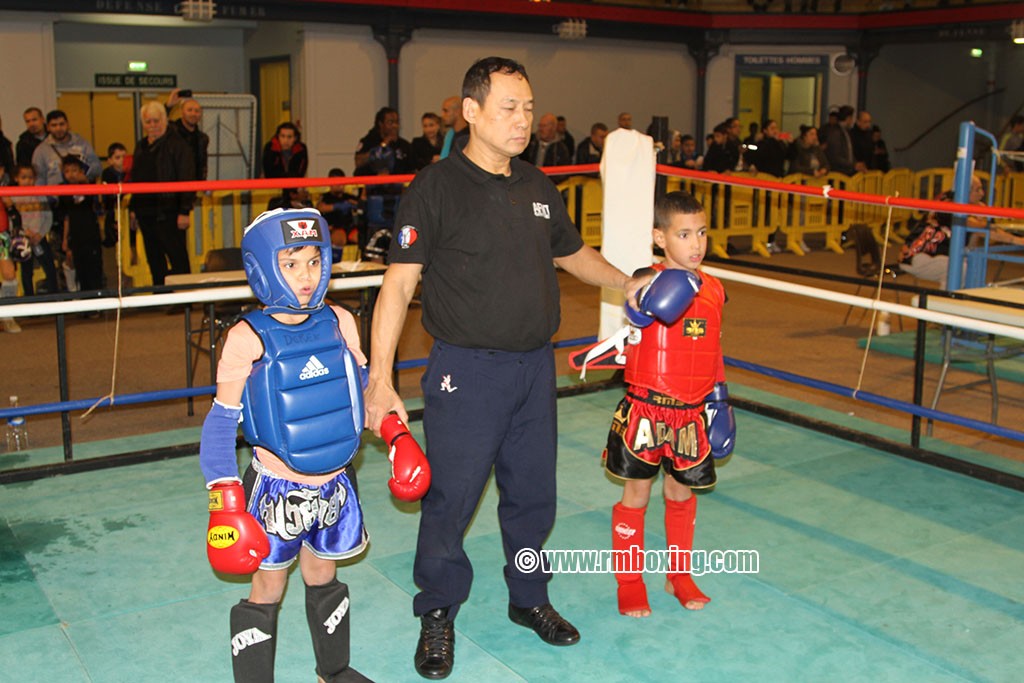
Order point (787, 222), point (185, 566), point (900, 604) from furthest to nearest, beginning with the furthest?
point (787, 222) → point (185, 566) → point (900, 604)

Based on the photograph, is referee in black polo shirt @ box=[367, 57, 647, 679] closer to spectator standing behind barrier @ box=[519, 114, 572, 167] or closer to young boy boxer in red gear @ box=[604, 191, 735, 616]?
young boy boxer in red gear @ box=[604, 191, 735, 616]

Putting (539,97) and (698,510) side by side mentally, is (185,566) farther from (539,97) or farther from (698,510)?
(539,97)

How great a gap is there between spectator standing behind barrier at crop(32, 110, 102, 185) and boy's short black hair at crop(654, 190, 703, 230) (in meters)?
7.28

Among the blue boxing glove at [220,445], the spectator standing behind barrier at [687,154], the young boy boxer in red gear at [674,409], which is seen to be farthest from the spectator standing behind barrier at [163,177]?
the spectator standing behind barrier at [687,154]

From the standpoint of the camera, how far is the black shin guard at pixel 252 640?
2.81 metres

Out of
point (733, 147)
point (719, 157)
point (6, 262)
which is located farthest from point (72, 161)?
point (733, 147)

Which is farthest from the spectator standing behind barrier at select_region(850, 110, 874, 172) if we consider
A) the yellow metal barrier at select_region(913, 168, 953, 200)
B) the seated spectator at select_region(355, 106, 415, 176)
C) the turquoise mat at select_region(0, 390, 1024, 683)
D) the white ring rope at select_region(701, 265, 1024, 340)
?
the turquoise mat at select_region(0, 390, 1024, 683)

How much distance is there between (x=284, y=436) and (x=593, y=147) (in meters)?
11.4

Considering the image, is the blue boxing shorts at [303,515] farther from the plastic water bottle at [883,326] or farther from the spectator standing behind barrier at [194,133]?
the spectator standing behind barrier at [194,133]

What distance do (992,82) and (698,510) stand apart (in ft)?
60.5

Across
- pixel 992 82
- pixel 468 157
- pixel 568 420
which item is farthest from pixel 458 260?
pixel 992 82

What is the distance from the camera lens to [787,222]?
552 inches

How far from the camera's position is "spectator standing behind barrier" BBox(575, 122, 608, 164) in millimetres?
13352

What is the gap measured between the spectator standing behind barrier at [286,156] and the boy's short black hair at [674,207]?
724cm
